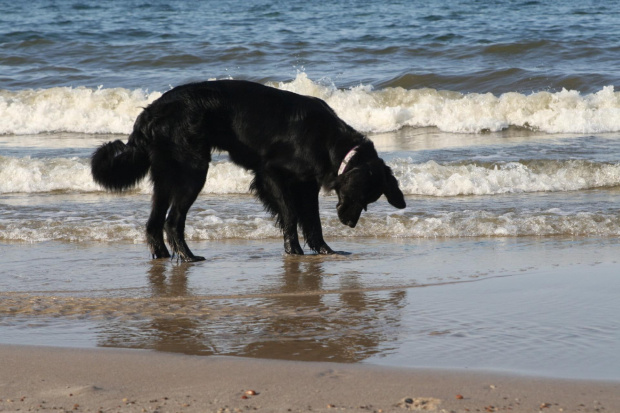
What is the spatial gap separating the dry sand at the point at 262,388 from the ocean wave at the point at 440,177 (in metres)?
5.20

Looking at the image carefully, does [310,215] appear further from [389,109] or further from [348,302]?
[389,109]

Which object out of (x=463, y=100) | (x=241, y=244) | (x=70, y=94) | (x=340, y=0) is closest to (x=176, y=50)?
(x=70, y=94)

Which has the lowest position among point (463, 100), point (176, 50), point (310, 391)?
point (310, 391)

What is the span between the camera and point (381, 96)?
13594 millimetres

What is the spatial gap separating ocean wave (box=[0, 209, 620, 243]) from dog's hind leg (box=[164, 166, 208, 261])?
0.75m

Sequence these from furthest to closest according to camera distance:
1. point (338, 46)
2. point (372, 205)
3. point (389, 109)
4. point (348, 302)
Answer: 1. point (338, 46)
2. point (389, 109)
3. point (372, 205)
4. point (348, 302)

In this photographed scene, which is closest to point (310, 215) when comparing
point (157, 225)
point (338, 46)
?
point (157, 225)

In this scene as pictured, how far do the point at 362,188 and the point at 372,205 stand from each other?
1.80 meters

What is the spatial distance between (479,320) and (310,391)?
124 cm

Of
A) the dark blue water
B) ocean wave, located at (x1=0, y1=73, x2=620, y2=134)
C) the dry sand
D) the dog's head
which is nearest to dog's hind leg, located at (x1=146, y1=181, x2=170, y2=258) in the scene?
the dog's head

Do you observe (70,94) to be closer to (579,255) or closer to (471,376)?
(579,255)

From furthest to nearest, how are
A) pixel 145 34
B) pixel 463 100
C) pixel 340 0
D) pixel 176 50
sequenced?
pixel 340 0, pixel 145 34, pixel 176 50, pixel 463 100

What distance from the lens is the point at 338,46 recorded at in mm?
18859

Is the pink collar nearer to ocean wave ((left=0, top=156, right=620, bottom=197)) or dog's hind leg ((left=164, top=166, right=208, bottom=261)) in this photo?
dog's hind leg ((left=164, top=166, right=208, bottom=261))
